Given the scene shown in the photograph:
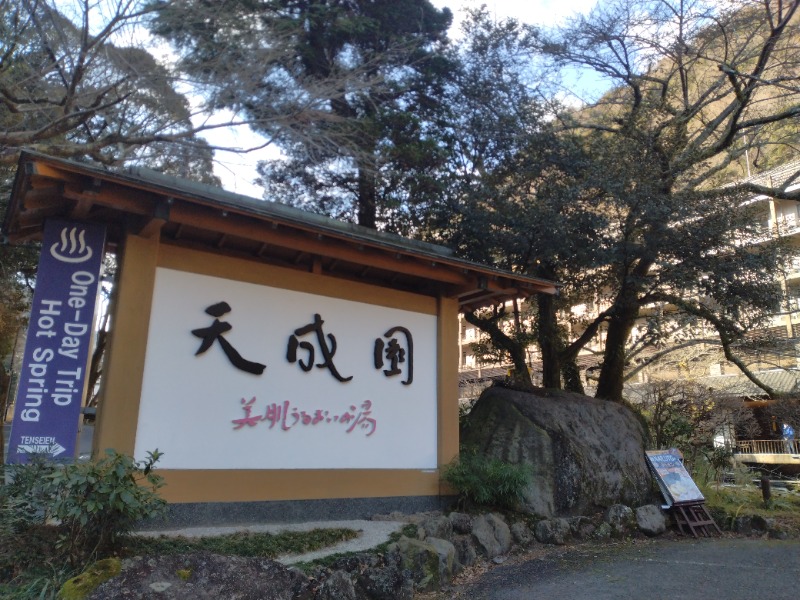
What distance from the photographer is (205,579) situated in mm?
4895

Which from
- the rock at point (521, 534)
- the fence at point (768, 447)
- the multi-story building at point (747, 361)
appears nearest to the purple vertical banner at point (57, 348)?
the rock at point (521, 534)

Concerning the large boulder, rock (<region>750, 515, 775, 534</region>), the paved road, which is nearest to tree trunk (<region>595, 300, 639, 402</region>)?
the large boulder

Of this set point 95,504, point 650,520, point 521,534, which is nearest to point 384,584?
point 95,504

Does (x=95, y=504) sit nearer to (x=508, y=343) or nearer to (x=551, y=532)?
(x=551, y=532)

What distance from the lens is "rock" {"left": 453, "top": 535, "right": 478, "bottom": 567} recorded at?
7258 millimetres

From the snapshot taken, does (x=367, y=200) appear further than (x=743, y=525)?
Yes

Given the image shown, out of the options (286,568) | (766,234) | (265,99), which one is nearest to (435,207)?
(265,99)

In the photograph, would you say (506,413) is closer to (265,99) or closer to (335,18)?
(265,99)

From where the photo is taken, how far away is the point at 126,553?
536 centimetres

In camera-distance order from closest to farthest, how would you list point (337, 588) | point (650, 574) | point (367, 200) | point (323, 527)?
point (337, 588) < point (650, 574) < point (323, 527) < point (367, 200)

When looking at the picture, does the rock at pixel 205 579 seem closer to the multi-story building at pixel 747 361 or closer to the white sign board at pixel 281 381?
the white sign board at pixel 281 381

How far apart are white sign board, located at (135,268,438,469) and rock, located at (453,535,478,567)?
5.39ft

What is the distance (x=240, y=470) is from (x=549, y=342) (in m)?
7.36

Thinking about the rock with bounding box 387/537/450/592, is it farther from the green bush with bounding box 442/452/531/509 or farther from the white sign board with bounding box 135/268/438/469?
the green bush with bounding box 442/452/531/509
